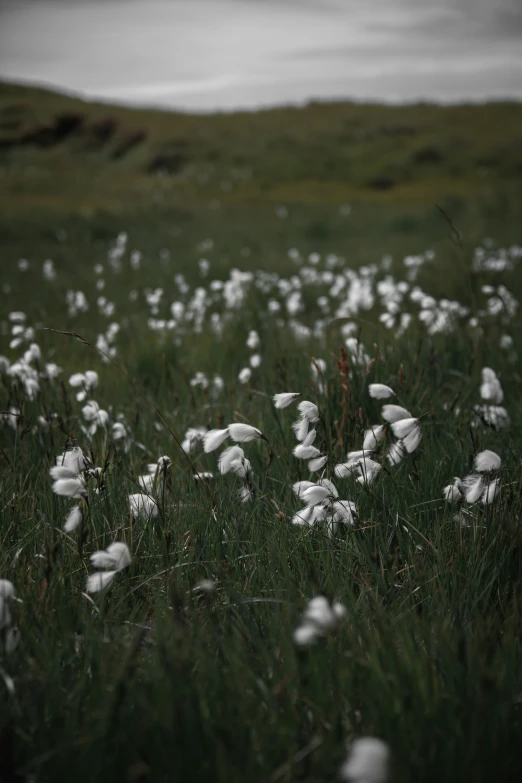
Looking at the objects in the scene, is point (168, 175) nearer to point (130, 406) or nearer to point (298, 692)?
point (130, 406)

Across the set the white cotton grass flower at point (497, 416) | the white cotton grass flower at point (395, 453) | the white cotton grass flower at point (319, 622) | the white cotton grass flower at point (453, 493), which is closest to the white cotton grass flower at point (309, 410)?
the white cotton grass flower at point (395, 453)

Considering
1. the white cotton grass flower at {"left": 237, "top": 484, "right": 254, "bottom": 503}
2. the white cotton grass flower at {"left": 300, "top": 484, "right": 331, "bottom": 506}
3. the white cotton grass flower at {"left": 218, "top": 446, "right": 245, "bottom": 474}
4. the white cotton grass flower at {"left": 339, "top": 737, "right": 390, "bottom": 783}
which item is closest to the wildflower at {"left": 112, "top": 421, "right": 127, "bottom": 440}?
the white cotton grass flower at {"left": 237, "top": 484, "right": 254, "bottom": 503}

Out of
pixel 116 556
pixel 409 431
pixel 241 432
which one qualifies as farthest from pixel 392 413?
pixel 116 556

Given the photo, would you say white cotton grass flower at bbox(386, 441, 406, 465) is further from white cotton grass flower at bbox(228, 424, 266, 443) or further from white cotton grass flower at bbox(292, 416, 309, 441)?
white cotton grass flower at bbox(228, 424, 266, 443)

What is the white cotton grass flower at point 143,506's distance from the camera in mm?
2238

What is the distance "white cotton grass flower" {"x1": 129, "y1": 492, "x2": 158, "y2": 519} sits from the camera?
88.1 inches

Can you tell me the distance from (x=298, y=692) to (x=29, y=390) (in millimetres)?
2506

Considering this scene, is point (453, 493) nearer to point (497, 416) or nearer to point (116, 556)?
point (497, 416)

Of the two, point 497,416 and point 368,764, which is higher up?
point 368,764

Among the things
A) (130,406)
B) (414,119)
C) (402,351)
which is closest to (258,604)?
(130,406)

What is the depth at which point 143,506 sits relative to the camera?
2258 millimetres

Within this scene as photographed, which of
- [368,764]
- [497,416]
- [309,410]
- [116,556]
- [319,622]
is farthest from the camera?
[497,416]

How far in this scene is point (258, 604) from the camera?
2004 millimetres

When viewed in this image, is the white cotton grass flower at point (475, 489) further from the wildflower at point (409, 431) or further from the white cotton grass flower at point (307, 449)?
the white cotton grass flower at point (307, 449)
